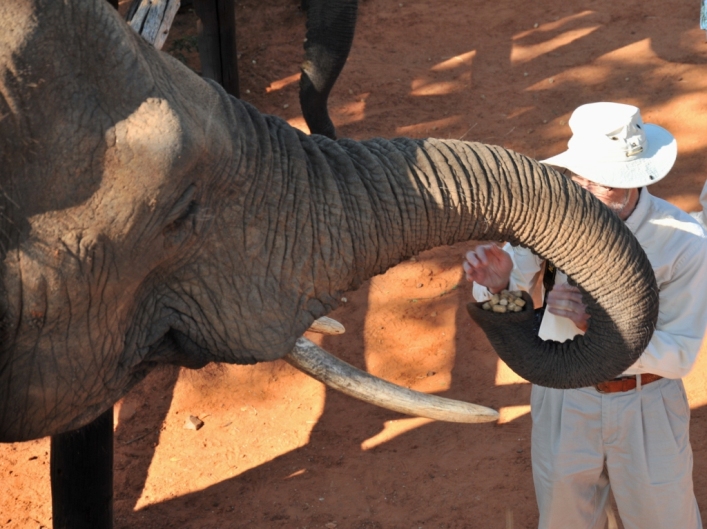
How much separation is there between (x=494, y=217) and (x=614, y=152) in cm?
100

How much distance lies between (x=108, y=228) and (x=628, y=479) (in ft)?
7.71

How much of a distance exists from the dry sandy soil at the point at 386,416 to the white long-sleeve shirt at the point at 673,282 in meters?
1.68

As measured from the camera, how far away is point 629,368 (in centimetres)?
317

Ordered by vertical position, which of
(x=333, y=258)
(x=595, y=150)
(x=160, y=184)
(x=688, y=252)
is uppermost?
(x=160, y=184)

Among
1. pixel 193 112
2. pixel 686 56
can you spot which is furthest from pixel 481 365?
pixel 686 56

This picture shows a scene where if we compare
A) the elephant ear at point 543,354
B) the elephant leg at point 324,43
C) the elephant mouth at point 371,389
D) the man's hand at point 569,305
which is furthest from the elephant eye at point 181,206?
the elephant leg at point 324,43

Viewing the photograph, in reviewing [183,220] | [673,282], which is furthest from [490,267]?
[183,220]

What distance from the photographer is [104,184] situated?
1897 millimetres

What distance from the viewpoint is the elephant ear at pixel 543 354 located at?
2.52 meters

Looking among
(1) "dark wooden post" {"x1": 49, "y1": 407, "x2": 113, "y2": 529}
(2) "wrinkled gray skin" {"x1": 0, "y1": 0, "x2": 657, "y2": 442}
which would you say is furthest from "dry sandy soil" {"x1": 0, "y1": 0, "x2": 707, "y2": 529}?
(2) "wrinkled gray skin" {"x1": 0, "y1": 0, "x2": 657, "y2": 442}

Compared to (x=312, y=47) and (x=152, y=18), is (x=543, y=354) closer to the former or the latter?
(x=152, y=18)

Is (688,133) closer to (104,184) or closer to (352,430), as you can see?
(352,430)

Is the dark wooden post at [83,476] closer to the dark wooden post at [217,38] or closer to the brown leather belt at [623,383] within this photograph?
the brown leather belt at [623,383]

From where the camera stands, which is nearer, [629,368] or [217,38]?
[629,368]
